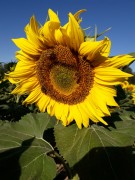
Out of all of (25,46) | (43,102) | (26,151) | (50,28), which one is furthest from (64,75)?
(26,151)

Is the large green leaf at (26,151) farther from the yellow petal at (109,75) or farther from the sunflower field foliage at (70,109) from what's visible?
the yellow petal at (109,75)

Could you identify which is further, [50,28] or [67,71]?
[67,71]

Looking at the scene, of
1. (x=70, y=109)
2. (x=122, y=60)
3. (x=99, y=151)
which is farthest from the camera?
(x=70, y=109)

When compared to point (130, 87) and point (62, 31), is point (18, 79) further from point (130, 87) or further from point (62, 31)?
point (130, 87)

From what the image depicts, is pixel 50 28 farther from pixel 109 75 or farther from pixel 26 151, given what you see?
pixel 26 151

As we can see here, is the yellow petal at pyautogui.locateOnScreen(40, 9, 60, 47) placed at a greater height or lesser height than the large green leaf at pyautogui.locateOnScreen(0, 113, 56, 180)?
greater

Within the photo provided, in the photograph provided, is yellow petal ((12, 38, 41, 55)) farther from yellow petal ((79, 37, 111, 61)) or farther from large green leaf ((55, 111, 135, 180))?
large green leaf ((55, 111, 135, 180))

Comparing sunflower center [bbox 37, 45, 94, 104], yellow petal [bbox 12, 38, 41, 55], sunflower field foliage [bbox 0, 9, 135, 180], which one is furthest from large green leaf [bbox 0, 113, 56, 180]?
yellow petal [bbox 12, 38, 41, 55]
